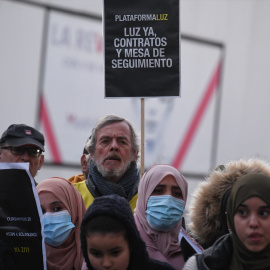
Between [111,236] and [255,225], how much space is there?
68cm

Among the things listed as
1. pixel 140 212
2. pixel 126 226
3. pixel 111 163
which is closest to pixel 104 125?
pixel 111 163

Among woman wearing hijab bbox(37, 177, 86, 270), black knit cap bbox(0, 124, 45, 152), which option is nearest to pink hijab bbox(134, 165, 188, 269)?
woman wearing hijab bbox(37, 177, 86, 270)

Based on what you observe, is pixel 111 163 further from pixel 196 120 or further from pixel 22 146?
pixel 196 120

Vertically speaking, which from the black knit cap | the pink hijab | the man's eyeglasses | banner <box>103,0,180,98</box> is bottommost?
the pink hijab

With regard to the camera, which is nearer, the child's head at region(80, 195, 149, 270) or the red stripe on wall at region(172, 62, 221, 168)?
the child's head at region(80, 195, 149, 270)

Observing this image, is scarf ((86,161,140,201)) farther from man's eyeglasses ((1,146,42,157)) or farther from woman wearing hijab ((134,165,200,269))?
woman wearing hijab ((134,165,200,269))

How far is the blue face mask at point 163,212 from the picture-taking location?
12.5 ft

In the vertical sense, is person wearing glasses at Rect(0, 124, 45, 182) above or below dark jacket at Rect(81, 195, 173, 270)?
above

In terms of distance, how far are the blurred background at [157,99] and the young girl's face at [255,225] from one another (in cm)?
329

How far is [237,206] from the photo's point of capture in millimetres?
3105

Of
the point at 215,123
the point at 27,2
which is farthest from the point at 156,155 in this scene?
the point at 27,2

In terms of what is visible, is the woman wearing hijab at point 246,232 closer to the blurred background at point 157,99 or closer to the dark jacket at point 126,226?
the dark jacket at point 126,226

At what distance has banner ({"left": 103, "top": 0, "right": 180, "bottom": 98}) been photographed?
466 cm

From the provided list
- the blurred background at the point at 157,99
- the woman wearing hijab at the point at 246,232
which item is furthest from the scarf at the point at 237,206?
the blurred background at the point at 157,99
